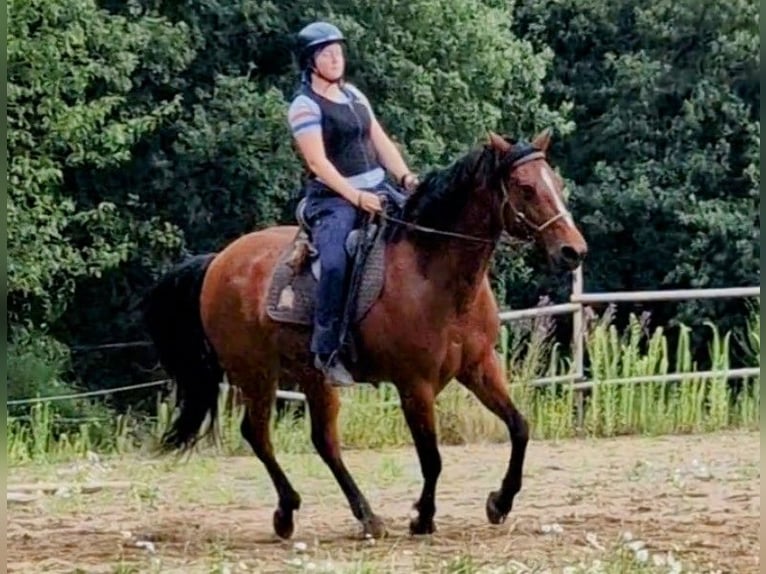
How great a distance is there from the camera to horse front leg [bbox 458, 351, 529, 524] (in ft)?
24.1

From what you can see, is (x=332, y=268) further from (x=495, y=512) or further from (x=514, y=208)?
(x=495, y=512)

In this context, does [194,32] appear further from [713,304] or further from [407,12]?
[713,304]

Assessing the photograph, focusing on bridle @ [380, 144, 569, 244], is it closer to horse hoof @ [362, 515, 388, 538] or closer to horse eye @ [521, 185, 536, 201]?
horse eye @ [521, 185, 536, 201]

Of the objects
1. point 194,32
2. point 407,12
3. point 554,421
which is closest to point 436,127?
point 407,12

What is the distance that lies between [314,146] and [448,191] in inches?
22.5

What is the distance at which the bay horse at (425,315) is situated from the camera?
6934 millimetres

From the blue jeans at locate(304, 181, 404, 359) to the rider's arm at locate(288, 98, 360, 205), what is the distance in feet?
0.34

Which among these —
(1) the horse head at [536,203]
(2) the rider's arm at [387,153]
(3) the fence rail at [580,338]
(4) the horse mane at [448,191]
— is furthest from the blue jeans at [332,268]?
(3) the fence rail at [580,338]

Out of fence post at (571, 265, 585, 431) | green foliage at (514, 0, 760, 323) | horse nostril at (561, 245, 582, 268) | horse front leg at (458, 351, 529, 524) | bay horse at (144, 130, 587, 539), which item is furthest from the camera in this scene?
green foliage at (514, 0, 760, 323)

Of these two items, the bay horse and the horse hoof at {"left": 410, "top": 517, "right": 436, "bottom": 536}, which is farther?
the horse hoof at {"left": 410, "top": 517, "right": 436, "bottom": 536}

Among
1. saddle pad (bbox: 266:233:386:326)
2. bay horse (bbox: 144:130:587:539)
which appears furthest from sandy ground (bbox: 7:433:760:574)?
saddle pad (bbox: 266:233:386:326)

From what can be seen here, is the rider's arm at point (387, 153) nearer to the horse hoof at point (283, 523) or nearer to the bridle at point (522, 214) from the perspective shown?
the bridle at point (522, 214)

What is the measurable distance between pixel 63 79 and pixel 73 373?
12.8 feet

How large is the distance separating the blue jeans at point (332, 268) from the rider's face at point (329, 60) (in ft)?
1.52
